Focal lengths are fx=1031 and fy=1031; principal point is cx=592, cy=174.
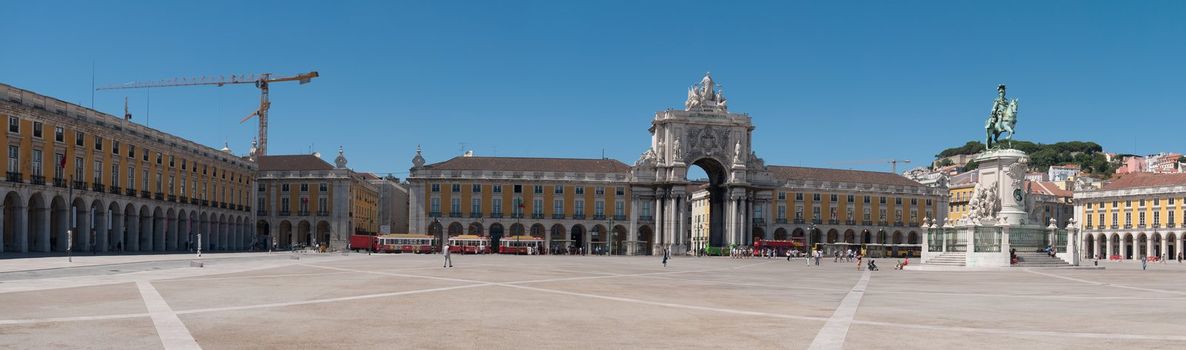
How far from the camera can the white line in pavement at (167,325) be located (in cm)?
1420

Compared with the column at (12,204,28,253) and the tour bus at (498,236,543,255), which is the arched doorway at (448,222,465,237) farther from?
the column at (12,204,28,253)

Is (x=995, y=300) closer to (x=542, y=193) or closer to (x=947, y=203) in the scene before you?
(x=542, y=193)

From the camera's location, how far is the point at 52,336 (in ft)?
48.5

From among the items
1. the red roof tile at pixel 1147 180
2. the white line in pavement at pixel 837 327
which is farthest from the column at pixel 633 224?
the white line in pavement at pixel 837 327

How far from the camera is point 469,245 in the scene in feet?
313

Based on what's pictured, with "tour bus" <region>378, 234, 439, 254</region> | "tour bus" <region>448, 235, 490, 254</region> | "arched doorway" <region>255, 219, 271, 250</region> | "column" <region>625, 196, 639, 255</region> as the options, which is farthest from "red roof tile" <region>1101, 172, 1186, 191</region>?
"arched doorway" <region>255, 219, 271, 250</region>

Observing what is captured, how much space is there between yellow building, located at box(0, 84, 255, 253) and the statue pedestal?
46.7 m

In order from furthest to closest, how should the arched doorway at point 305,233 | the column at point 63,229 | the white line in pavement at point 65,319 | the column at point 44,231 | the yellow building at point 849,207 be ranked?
the yellow building at point 849,207
the arched doorway at point 305,233
the column at point 63,229
the column at point 44,231
the white line in pavement at point 65,319

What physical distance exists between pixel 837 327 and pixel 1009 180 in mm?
41446

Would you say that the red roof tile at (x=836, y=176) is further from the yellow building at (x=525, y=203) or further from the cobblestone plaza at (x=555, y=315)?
the cobblestone plaza at (x=555, y=315)

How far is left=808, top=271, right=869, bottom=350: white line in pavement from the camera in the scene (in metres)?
15.0

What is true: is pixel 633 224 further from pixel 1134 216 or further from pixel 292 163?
pixel 1134 216

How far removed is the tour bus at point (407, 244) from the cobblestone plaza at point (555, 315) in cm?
6450

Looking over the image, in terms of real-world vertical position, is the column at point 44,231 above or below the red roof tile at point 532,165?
below
